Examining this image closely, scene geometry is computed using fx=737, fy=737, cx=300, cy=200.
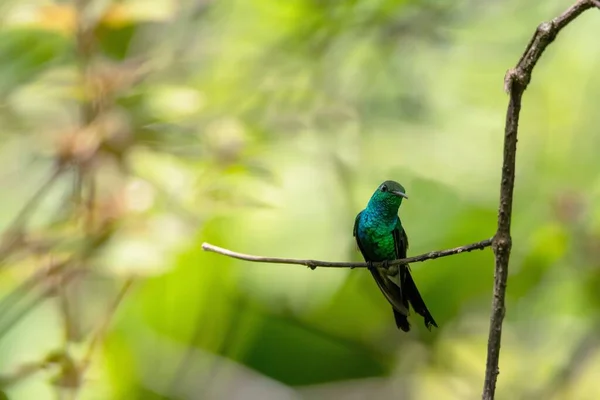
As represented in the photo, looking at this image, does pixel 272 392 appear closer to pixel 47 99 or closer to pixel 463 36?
pixel 47 99

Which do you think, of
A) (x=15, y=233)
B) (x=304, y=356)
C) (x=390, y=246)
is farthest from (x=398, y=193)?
(x=304, y=356)

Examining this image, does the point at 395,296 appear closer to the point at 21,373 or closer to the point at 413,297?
the point at 413,297

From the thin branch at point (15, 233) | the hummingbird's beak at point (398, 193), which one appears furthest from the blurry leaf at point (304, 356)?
the hummingbird's beak at point (398, 193)

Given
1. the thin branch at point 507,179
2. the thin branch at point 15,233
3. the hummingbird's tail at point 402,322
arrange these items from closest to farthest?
the thin branch at point 507,179 → the hummingbird's tail at point 402,322 → the thin branch at point 15,233

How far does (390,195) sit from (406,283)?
0.08m

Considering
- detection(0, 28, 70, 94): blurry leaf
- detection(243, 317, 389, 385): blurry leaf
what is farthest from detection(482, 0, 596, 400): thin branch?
detection(0, 28, 70, 94): blurry leaf

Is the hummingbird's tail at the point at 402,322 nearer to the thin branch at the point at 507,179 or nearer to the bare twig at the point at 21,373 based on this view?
the thin branch at the point at 507,179

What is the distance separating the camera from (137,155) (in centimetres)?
182

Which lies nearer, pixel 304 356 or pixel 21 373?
pixel 21 373

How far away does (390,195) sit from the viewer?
64 centimetres

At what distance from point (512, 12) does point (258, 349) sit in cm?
123

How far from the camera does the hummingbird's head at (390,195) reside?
62 cm

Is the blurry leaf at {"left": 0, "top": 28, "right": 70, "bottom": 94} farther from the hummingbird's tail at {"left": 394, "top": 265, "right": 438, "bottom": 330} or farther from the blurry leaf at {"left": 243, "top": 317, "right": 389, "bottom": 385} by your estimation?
the hummingbird's tail at {"left": 394, "top": 265, "right": 438, "bottom": 330}

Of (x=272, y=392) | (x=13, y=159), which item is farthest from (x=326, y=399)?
(x=13, y=159)
